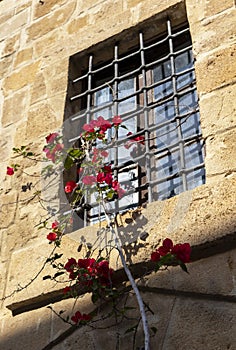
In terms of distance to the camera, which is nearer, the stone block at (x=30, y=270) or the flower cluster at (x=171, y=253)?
the flower cluster at (x=171, y=253)

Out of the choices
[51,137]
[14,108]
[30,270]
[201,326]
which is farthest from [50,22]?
[201,326]

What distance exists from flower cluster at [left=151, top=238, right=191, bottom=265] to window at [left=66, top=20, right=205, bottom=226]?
49 cm

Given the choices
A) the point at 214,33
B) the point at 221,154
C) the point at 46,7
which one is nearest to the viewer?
the point at 221,154

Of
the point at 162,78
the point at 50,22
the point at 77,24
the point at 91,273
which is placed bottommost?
the point at 91,273

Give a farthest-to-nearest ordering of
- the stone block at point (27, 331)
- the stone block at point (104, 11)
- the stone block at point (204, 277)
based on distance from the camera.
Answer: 1. the stone block at point (104, 11)
2. the stone block at point (27, 331)
3. the stone block at point (204, 277)

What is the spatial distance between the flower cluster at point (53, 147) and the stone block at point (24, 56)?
886 mm

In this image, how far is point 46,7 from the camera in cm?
367

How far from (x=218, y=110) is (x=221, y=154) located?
0.24m

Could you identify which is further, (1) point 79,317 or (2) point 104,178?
(2) point 104,178

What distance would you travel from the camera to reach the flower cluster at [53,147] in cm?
272

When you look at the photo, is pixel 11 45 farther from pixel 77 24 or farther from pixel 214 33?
pixel 214 33

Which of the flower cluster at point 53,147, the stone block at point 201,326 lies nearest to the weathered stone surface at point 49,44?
the flower cluster at point 53,147

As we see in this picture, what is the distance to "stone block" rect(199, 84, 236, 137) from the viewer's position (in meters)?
Result: 2.33

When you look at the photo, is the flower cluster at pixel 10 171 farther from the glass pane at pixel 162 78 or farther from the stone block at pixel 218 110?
the stone block at pixel 218 110
